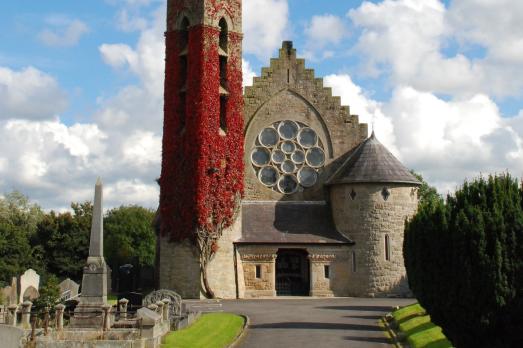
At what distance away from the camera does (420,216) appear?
75.0 ft

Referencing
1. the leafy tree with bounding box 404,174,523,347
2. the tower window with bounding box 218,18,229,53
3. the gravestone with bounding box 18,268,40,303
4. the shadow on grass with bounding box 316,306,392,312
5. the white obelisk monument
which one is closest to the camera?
the leafy tree with bounding box 404,174,523,347

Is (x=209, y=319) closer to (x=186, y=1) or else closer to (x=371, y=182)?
(x=371, y=182)

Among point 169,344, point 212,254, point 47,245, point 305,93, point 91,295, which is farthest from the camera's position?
point 47,245

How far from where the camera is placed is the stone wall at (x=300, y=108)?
4653cm

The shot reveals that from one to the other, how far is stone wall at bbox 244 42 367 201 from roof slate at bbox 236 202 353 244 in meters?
1.98

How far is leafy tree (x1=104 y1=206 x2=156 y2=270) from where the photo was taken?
82750 millimetres

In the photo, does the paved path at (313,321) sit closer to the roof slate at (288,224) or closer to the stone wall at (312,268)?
the stone wall at (312,268)

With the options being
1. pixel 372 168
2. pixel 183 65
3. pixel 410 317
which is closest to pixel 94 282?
pixel 410 317

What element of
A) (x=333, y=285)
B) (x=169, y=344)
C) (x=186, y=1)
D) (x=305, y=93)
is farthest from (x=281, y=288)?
(x=169, y=344)

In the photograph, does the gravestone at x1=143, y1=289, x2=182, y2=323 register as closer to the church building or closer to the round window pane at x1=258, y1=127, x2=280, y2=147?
the church building

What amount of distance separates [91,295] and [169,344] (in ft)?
18.8

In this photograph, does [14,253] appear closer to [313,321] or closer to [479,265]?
[313,321]

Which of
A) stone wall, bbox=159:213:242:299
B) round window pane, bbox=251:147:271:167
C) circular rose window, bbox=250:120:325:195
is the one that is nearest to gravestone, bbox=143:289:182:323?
stone wall, bbox=159:213:242:299

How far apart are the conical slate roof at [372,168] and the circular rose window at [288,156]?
2296 mm
